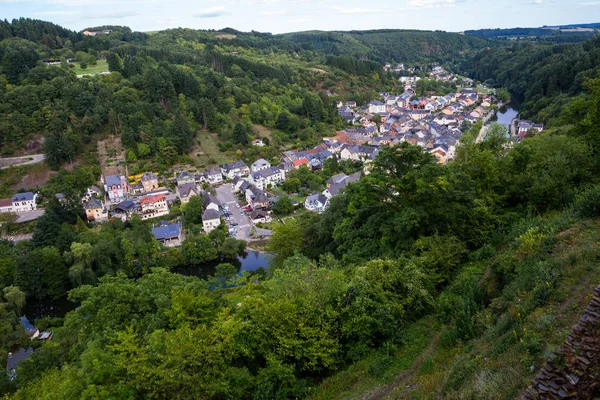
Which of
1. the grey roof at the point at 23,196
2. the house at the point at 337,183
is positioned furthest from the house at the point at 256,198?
the grey roof at the point at 23,196

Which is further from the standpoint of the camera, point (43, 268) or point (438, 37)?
point (438, 37)

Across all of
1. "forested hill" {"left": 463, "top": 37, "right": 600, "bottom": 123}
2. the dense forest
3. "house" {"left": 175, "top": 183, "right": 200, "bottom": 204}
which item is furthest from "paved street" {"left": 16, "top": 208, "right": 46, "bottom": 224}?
"forested hill" {"left": 463, "top": 37, "right": 600, "bottom": 123}

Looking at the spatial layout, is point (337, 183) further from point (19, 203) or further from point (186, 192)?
point (19, 203)

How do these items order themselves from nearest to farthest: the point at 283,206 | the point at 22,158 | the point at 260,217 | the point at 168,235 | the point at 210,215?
1. the point at 168,235
2. the point at 210,215
3. the point at 260,217
4. the point at 283,206
5. the point at 22,158

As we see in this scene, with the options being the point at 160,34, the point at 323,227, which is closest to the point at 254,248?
Result: the point at 323,227

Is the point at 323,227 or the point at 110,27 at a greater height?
the point at 110,27

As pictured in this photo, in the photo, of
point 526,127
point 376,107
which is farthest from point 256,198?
point 376,107

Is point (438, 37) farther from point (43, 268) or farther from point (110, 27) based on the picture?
point (43, 268)
